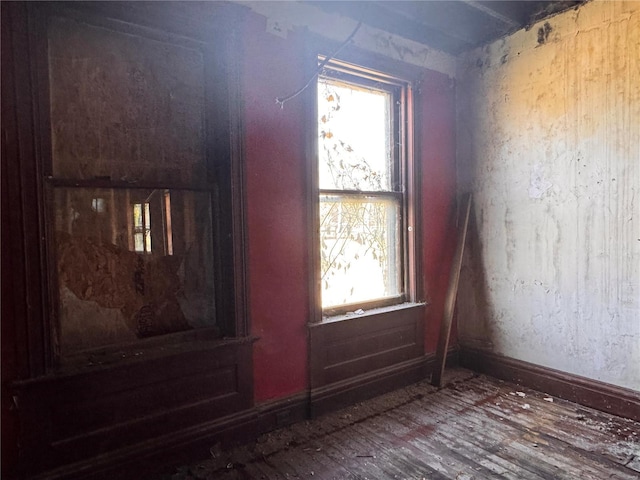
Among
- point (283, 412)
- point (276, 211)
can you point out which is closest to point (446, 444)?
point (283, 412)

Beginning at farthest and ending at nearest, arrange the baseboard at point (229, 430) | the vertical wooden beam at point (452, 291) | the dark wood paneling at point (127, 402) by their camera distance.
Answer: the vertical wooden beam at point (452, 291)
the baseboard at point (229, 430)
the dark wood paneling at point (127, 402)

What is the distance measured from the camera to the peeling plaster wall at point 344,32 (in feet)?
8.33

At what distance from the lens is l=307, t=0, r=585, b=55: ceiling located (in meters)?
2.80

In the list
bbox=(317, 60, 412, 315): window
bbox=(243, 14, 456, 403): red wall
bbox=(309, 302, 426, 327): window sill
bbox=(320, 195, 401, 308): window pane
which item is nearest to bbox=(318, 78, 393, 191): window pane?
bbox=(317, 60, 412, 315): window

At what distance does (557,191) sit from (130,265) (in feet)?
9.08

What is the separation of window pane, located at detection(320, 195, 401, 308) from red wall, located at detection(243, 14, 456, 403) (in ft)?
0.85

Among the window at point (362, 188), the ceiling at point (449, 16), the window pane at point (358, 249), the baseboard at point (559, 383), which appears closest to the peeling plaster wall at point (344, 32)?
the ceiling at point (449, 16)

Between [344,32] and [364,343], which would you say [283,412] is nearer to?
[364,343]

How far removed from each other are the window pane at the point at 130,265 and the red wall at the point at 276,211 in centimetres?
28

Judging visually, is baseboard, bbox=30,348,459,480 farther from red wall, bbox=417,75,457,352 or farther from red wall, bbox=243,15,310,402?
red wall, bbox=417,75,457,352

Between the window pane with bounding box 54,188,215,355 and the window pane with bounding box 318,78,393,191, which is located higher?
the window pane with bounding box 318,78,393,191

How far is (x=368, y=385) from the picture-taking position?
9.97 ft

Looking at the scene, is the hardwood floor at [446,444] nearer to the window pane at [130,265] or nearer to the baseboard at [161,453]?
the baseboard at [161,453]

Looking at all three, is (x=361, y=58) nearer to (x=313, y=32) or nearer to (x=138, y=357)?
(x=313, y=32)
